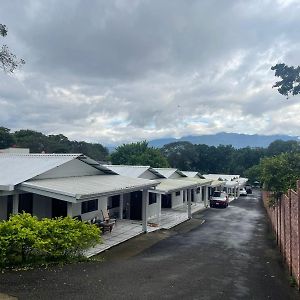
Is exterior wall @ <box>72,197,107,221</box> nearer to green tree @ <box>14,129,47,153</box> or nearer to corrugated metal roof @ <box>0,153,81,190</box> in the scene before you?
corrugated metal roof @ <box>0,153,81,190</box>

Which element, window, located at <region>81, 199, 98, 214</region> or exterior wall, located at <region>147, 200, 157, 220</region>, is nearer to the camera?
window, located at <region>81, 199, 98, 214</region>

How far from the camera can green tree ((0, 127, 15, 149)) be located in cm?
7788

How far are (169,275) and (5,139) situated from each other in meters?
77.2

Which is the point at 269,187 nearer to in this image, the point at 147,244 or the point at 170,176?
the point at 147,244

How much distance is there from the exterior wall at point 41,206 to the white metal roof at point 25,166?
1476 mm

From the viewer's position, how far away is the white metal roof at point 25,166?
45.4 feet

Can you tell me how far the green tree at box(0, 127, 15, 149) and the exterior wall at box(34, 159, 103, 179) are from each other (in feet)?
212

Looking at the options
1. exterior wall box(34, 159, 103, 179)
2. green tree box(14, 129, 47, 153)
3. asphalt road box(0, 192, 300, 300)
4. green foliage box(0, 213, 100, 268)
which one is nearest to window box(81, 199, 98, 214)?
exterior wall box(34, 159, 103, 179)

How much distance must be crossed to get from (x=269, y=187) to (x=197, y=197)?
24.6 meters

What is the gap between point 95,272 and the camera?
9977mm

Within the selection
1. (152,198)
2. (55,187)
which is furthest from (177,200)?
(55,187)

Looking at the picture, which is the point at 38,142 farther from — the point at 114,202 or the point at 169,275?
the point at 169,275

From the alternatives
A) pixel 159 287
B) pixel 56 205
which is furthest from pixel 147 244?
pixel 159 287

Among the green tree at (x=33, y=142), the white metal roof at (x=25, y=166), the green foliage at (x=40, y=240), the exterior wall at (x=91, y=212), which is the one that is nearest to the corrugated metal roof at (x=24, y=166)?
the white metal roof at (x=25, y=166)
